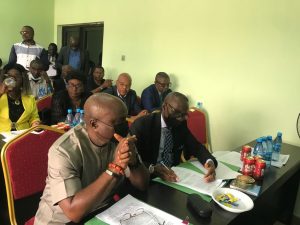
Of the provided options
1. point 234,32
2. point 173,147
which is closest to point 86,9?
point 234,32

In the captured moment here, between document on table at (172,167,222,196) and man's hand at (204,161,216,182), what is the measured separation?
2cm

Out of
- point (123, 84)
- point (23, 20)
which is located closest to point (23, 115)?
point (123, 84)

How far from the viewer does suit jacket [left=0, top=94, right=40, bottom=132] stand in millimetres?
2385

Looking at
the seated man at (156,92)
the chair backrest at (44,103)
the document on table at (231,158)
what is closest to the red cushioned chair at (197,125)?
the seated man at (156,92)

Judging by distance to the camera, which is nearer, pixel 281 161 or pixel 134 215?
pixel 134 215

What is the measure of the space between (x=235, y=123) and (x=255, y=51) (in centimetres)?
83

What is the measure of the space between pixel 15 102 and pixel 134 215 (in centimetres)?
185

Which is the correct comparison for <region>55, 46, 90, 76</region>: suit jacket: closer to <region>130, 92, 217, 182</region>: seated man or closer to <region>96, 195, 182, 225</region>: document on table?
<region>130, 92, 217, 182</region>: seated man

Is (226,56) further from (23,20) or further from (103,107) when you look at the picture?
(23,20)

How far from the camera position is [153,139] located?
187 centimetres

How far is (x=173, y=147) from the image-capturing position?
1986 mm

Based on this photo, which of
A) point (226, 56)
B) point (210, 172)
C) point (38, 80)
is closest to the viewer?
point (210, 172)

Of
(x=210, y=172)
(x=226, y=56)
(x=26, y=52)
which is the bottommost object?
(x=210, y=172)

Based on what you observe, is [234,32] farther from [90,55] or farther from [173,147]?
[90,55]
